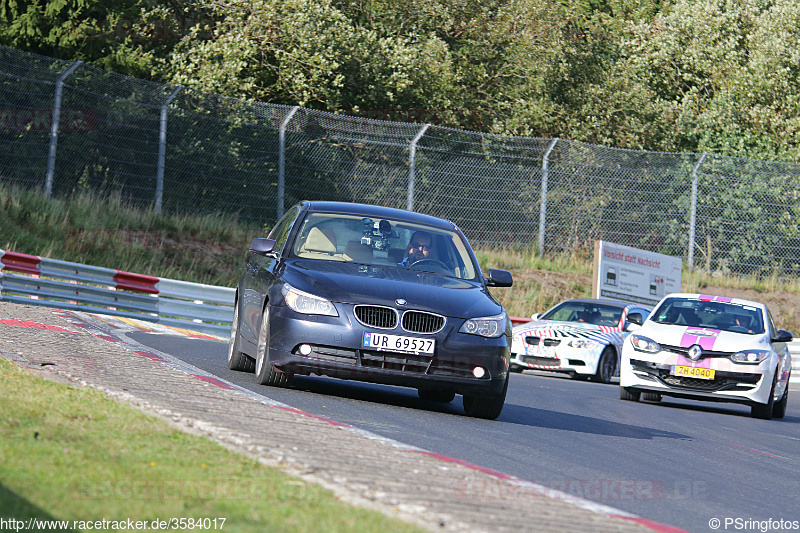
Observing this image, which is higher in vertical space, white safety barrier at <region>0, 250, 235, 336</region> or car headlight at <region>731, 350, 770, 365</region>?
car headlight at <region>731, 350, 770, 365</region>

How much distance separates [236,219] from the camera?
2469 centimetres

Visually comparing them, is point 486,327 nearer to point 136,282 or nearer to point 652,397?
point 652,397

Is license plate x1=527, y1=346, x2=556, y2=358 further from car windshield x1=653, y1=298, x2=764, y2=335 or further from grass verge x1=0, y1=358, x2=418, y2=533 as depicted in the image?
grass verge x1=0, y1=358, x2=418, y2=533

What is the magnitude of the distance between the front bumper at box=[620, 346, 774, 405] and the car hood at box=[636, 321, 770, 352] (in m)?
0.19

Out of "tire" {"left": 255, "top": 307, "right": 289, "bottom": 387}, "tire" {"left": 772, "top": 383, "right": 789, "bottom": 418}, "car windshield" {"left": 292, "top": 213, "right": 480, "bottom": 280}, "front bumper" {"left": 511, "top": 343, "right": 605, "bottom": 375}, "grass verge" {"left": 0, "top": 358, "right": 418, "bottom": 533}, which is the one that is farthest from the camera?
"front bumper" {"left": 511, "top": 343, "right": 605, "bottom": 375}

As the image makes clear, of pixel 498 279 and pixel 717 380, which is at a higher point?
pixel 498 279

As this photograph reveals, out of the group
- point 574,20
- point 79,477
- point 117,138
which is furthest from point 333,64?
point 79,477

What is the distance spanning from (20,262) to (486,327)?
12.3 m

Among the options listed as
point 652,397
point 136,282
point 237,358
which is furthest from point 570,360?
point 237,358

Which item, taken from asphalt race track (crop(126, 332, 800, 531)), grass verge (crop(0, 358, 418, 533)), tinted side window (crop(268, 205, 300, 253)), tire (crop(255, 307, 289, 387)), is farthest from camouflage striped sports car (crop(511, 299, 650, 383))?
grass verge (crop(0, 358, 418, 533))

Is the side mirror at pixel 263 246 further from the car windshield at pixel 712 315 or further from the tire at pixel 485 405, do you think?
the car windshield at pixel 712 315

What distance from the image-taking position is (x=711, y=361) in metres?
14.3

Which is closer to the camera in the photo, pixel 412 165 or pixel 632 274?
pixel 412 165

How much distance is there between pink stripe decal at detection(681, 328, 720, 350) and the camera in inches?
568
